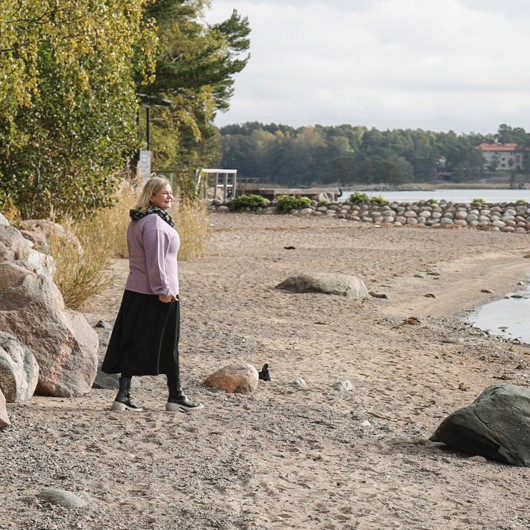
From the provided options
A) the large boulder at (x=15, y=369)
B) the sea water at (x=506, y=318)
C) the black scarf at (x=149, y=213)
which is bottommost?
the sea water at (x=506, y=318)

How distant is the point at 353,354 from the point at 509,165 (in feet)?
340

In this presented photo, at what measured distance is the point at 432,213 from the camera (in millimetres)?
38156

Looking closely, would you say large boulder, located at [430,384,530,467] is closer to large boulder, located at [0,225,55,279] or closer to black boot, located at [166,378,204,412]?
black boot, located at [166,378,204,412]

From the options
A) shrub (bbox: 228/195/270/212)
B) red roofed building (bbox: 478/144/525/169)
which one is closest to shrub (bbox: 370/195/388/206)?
shrub (bbox: 228/195/270/212)

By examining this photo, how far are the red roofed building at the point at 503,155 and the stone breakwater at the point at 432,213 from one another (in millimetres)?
71119

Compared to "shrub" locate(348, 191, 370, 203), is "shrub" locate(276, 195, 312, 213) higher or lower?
lower

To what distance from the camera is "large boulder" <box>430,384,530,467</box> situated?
6648 millimetres

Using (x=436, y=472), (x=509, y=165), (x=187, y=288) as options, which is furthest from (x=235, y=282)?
(x=509, y=165)

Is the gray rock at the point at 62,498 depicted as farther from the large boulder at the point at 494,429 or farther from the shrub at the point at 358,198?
the shrub at the point at 358,198

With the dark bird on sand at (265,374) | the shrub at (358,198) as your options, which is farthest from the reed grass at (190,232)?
the shrub at (358,198)

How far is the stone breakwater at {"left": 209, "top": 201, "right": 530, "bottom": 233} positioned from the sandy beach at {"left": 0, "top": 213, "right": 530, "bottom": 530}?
22942 mm

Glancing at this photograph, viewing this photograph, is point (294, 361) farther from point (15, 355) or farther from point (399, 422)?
point (15, 355)

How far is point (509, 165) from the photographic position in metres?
110

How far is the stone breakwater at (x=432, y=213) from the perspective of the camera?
36812mm
